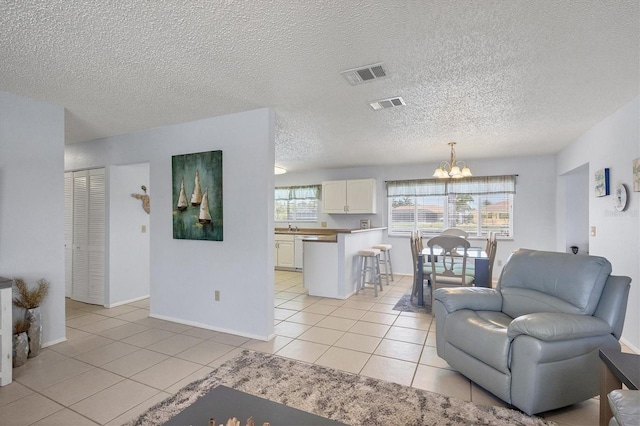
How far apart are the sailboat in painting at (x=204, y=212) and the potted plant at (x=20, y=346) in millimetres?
1771

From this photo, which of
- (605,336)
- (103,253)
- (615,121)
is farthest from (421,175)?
(103,253)

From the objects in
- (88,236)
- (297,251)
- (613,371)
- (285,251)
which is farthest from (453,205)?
(88,236)

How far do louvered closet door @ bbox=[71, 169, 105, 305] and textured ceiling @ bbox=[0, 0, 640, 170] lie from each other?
0.98m

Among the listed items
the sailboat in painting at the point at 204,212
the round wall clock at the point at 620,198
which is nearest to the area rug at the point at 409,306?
the round wall clock at the point at 620,198

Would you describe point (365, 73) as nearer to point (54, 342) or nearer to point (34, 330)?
point (34, 330)

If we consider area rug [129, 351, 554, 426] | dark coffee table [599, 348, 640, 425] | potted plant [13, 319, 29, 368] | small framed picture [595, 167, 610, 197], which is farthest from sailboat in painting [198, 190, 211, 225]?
small framed picture [595, 167, 610, 197]

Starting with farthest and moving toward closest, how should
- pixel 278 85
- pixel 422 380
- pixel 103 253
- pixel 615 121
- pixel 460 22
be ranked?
pixel 103 253, pixel 615 121, pixel 278 85, pixel 422 380, pixel 460 22

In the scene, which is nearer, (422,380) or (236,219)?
(422,380)

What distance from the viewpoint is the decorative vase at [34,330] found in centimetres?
281

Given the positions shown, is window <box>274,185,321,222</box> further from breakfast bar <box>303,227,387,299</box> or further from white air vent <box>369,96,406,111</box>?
white air vent <box>369,96,406,111</box>

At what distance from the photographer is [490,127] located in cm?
392

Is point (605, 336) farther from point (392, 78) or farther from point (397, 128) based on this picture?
point (397, 128)

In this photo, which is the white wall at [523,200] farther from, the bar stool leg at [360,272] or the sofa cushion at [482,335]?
the sofa cushion at [482,335]

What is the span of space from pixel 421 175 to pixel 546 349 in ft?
16.6
